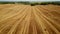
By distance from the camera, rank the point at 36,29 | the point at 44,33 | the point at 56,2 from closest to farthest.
Result: the point at 44,33, the point at 36,29, the point at 56,2

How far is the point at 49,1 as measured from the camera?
295 centimetres

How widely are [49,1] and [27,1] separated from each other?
499 mm

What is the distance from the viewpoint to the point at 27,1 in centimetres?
294

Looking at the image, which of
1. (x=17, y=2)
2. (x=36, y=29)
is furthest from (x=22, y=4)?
(x=36, y=29)

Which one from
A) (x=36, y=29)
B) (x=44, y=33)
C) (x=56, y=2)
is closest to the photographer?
(x=44, y=33)

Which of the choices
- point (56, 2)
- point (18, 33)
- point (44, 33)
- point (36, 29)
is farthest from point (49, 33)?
point (56, 2)

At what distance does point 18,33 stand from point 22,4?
1.70 m

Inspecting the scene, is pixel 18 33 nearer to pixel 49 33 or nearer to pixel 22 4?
pixel 49 33

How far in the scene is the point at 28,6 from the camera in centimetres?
298

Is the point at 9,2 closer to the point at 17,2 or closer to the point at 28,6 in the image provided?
the point at 17,2

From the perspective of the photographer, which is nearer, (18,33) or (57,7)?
(18,33)

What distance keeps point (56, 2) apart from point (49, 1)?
158 millimetres

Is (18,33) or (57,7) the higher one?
(18,33)

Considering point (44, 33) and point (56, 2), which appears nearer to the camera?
point (44, 33)
